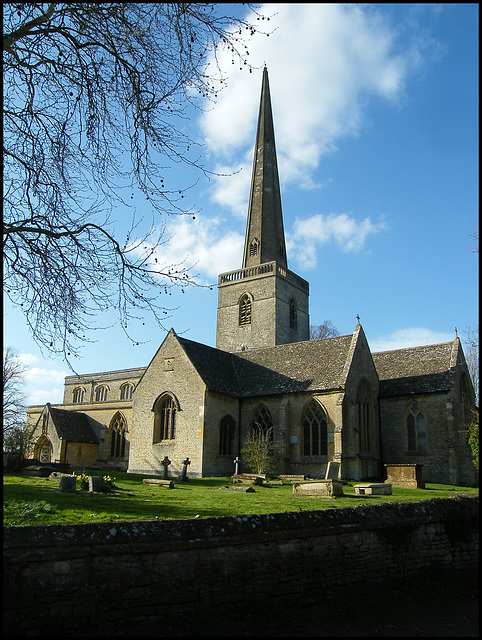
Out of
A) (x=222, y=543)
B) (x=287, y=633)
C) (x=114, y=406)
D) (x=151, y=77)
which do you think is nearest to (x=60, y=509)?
(x=222, y=543)

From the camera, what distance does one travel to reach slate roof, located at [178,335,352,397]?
2767cm

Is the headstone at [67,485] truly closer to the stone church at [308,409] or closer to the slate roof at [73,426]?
the stone church at [308,409]

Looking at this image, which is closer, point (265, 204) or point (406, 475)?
point (406, 475)

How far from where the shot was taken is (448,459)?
25953 mm

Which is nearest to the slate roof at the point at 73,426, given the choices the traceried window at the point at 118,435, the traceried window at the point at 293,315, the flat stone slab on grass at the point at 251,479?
the traceried window at the point at 118,435

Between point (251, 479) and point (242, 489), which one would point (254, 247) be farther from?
point (242, 489)

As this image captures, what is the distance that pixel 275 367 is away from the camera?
101ft

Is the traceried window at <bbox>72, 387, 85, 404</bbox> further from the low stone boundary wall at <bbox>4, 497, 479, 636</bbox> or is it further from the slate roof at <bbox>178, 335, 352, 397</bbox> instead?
the low stone boundary wall at <bbox>4, 497, 479, 636</bbox>

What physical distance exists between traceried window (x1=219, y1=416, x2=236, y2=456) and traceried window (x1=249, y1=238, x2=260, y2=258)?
21783 mm

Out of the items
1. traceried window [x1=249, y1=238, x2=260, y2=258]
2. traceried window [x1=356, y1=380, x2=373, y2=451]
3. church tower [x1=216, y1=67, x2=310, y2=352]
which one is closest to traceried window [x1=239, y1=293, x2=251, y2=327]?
church tower [x1=216, y1=67, x2=310, y2=352]

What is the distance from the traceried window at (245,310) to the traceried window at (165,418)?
1625cm

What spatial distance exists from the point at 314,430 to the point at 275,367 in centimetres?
536

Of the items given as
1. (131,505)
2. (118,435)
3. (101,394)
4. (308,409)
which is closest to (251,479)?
(308,409)

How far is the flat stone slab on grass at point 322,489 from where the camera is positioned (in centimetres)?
1645
